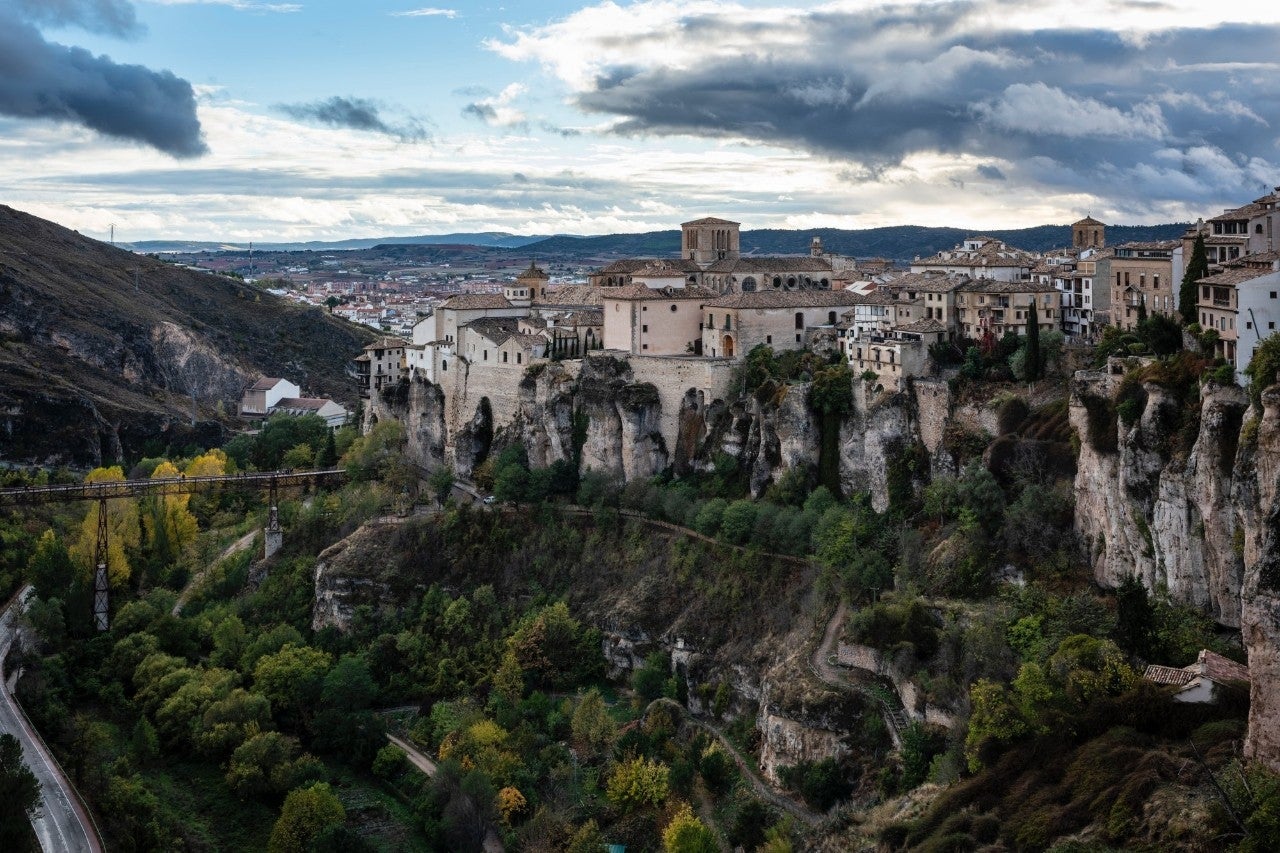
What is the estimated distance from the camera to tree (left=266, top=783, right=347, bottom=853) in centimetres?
3862

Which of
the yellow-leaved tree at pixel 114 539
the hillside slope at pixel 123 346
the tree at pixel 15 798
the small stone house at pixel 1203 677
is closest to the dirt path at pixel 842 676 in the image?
the small stone house at pixel 1203 677

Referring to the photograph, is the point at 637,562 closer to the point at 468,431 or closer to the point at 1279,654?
the point at 468,431

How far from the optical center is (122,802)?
1507 inches

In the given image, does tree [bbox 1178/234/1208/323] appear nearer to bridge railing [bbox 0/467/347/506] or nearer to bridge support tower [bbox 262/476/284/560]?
bridge support tower [bbox 262/476/284/560]

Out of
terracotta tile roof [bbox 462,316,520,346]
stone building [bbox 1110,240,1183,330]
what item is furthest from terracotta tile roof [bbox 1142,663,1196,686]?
terracotta tile roof [bbox 462,316,520,346]

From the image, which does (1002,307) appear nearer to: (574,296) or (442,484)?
(574,296)

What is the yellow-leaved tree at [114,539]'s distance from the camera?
56781 millimetres

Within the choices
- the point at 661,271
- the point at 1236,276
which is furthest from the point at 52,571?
the point at 1236,276

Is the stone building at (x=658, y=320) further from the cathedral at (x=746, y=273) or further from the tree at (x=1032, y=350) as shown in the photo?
the tree at (x=1032, y=350)

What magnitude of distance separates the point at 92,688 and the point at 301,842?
549 inches

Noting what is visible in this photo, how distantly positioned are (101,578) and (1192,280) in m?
41.6

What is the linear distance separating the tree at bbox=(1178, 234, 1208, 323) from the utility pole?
40.7 metres

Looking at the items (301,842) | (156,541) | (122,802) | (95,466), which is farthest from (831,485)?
(95,466)

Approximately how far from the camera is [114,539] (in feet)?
193
